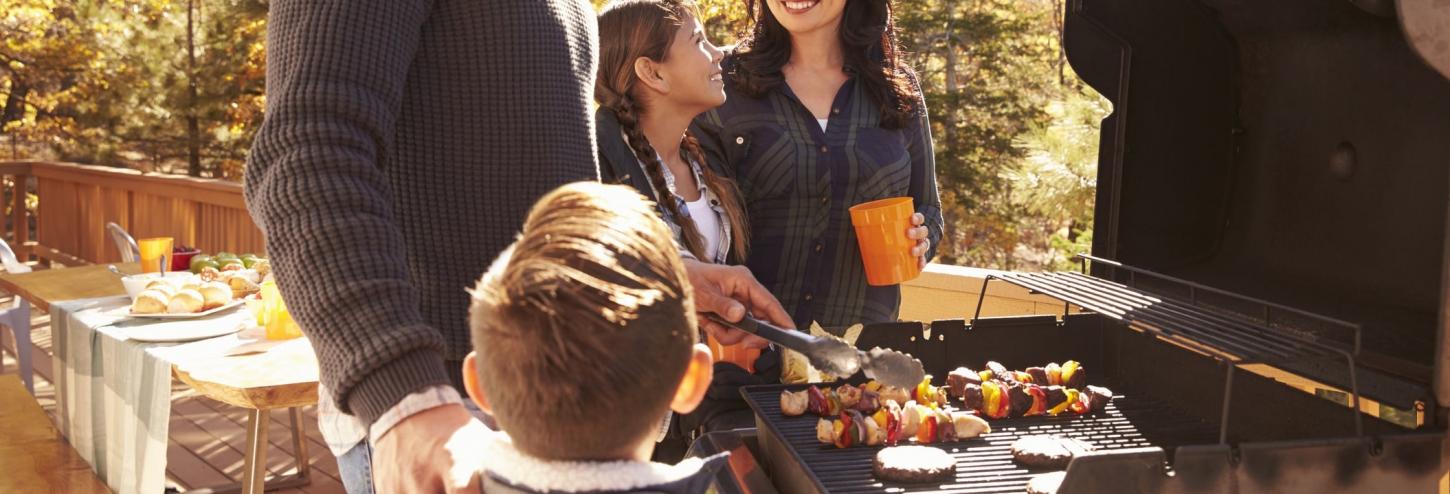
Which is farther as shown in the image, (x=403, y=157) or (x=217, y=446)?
(x=217, y=446)

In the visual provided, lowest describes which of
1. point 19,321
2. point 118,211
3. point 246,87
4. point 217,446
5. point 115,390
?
point 217,446

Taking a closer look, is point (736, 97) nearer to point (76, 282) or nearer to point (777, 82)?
point (777, 82)

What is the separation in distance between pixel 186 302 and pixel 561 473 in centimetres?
264

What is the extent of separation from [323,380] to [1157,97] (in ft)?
5.36

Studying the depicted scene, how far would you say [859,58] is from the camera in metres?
2.63

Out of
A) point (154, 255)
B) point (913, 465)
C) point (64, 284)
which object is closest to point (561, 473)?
point (913, 465)

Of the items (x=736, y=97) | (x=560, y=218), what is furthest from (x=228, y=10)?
(x=560, y=218)

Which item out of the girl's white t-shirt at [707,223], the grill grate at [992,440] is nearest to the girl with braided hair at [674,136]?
the girl's white t-shirt at [707,223]

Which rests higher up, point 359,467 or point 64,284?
point 359,467

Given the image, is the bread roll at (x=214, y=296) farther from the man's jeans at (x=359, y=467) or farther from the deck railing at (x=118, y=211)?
the deck railing at (x=118, y=211)

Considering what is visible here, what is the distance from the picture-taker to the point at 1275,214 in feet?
6.88

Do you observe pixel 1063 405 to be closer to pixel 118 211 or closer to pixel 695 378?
pixel 695 378

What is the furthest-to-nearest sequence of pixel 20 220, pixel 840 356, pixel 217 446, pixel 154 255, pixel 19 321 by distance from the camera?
pixel 20 220, pixel 19 321, pixel 217 446, pixel 154 255, pixel 840 356

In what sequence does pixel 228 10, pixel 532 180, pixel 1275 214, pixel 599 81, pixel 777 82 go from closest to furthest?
pixel 532 180 → pixel 1275 214 → pixel 599 81 → pixel 777 82 → pixel 228 10
